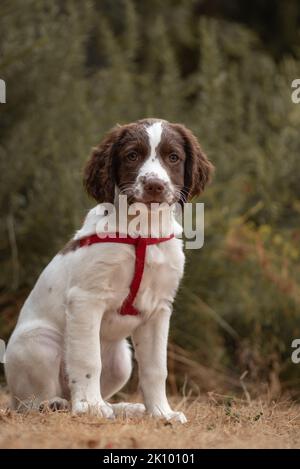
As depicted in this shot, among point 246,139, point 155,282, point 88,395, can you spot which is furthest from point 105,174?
point 246,139

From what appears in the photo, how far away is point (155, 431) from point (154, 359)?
992 millimetres

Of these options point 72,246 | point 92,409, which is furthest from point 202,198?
point 92,409

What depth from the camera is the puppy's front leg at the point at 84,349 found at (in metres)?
4.92

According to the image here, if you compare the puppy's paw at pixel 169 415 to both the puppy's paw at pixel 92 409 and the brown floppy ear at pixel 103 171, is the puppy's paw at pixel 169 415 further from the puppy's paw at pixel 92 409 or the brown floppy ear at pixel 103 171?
the brown floppy ear at pixel 103 171

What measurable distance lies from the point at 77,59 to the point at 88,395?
16.1 ft

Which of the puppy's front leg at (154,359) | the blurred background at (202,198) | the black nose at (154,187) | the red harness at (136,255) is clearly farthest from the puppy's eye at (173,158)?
the blurred background at (202,198)

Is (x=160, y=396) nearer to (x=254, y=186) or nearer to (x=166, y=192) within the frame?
(x=166, y=192)

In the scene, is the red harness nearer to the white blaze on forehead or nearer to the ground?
the white blaze on forehead

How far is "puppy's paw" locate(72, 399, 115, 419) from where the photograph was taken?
4.72 metres

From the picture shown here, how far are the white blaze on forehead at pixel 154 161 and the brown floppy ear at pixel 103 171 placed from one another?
255 mm

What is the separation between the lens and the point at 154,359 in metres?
5.25

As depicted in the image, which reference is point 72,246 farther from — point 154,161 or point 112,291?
point 154,161

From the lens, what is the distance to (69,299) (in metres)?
5.00

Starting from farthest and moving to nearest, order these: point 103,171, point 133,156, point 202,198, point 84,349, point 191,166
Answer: point 202,198 < point 191,166 < point 103,171 < point 133,156 < point 84,349
